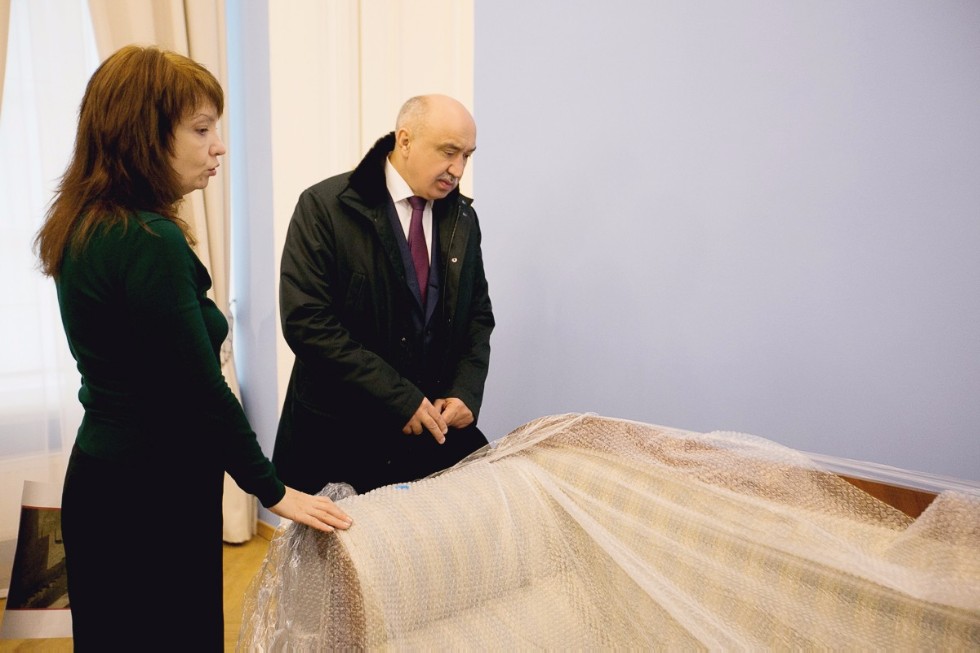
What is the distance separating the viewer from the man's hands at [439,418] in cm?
163

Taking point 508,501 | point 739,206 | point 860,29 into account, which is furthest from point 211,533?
point 860,29

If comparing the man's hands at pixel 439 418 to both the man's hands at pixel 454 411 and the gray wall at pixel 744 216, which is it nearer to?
the man's hands at pixel 454 411

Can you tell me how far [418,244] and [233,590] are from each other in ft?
5.23

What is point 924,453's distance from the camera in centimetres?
148

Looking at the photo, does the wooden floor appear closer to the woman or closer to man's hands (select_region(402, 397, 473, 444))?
man's hands (select_region(402, 397, 473, 444))

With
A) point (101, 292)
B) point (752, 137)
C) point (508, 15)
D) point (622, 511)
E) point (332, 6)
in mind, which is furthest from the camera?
point (332, 6)

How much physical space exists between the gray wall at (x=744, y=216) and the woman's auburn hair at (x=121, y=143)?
1131 millimetres

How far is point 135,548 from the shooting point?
1.13 metres

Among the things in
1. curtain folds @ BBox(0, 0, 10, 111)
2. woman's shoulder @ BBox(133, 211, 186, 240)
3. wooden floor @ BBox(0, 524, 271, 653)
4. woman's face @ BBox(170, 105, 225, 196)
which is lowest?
wooden floor @ BBox(0, 524, 271, 653)

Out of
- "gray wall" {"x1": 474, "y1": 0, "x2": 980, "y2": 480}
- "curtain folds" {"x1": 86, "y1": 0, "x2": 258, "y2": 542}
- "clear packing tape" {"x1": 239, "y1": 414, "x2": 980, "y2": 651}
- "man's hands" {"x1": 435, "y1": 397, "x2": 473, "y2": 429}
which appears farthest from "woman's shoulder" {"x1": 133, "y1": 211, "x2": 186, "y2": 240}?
"curtain folds" {"x1": 86, "y1": 0, "x2": 258, "y2": 542}

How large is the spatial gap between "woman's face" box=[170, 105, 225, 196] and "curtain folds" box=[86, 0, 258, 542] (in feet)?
5.48

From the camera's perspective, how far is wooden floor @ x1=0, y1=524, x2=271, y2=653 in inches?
89.4

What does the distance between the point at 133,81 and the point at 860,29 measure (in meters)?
1.33

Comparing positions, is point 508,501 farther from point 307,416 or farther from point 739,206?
point 739,206
